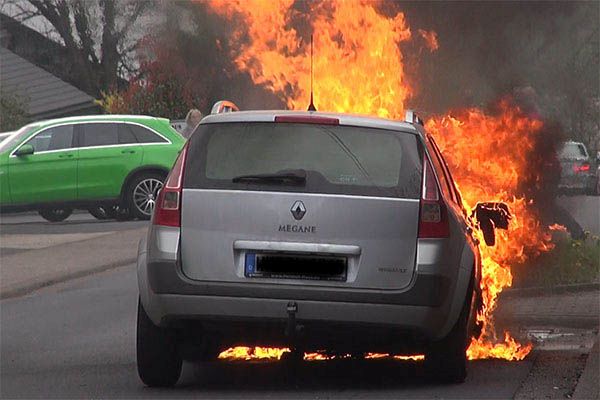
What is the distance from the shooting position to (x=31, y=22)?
23.2 m

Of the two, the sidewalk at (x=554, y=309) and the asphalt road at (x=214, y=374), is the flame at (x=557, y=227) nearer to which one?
the sidewalk at (x=554, y=309)

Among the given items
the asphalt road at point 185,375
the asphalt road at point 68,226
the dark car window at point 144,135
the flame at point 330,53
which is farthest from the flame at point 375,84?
the dark car window at point 144,135

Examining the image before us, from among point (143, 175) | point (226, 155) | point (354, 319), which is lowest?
point (143, 175)

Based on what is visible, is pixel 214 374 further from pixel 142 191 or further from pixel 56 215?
pixel 56 215

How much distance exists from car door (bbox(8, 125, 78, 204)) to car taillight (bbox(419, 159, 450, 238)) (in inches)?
598

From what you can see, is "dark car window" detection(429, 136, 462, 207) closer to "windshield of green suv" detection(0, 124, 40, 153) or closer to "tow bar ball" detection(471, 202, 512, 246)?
"tow bar ball" detection(471, 202, 512, 246)

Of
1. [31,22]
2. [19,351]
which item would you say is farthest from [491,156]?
[31,22]

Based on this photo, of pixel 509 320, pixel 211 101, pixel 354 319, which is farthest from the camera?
pixel 211 101

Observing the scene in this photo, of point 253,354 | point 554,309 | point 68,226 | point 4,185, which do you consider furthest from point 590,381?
point 68,226

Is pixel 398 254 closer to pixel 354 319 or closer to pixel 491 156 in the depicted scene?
pixel 354 319

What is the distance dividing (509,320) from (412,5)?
337 centimetres

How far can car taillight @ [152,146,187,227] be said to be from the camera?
307 inches

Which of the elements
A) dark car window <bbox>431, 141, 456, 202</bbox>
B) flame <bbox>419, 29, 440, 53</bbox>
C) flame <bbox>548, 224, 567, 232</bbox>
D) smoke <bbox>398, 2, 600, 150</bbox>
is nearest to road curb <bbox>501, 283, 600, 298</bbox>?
smoke <bbox>398, 2, 600, 150</bbox>

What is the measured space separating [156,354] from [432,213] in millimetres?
1724
